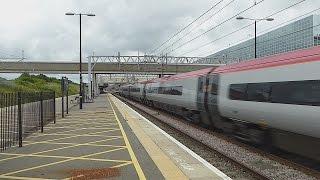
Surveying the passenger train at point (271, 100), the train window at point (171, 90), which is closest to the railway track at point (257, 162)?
the passenger train at point (271, 100)

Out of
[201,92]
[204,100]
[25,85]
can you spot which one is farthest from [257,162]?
[25,85]

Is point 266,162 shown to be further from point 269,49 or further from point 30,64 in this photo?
point 30,64

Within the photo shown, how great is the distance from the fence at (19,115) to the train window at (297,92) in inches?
282

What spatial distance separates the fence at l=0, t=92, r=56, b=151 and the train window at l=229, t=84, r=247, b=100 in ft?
Result: 21.5

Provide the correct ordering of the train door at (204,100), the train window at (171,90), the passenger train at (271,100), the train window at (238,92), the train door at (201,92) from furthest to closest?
the train window at (171,90) → the train door at (201,92) → the train door at (204,100) → the train window at (238,92) → the passenger train at (271,100)

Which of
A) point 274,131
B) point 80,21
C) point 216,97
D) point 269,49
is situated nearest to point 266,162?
point 274,131

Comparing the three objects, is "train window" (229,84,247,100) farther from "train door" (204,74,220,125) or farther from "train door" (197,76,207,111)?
"train door" (197,76,207,111)

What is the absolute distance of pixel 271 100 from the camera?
13242mm

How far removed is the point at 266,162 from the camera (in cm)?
1255

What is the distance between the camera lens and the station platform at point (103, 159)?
34.5 feet

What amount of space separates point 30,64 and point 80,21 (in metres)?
50.9

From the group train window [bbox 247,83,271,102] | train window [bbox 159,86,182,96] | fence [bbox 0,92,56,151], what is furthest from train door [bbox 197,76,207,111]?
fence [bbox 0,92,56,151]

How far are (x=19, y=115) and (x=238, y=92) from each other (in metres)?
6.63

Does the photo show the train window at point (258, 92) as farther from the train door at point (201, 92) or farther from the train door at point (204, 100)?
the train door at point (201, 92)
